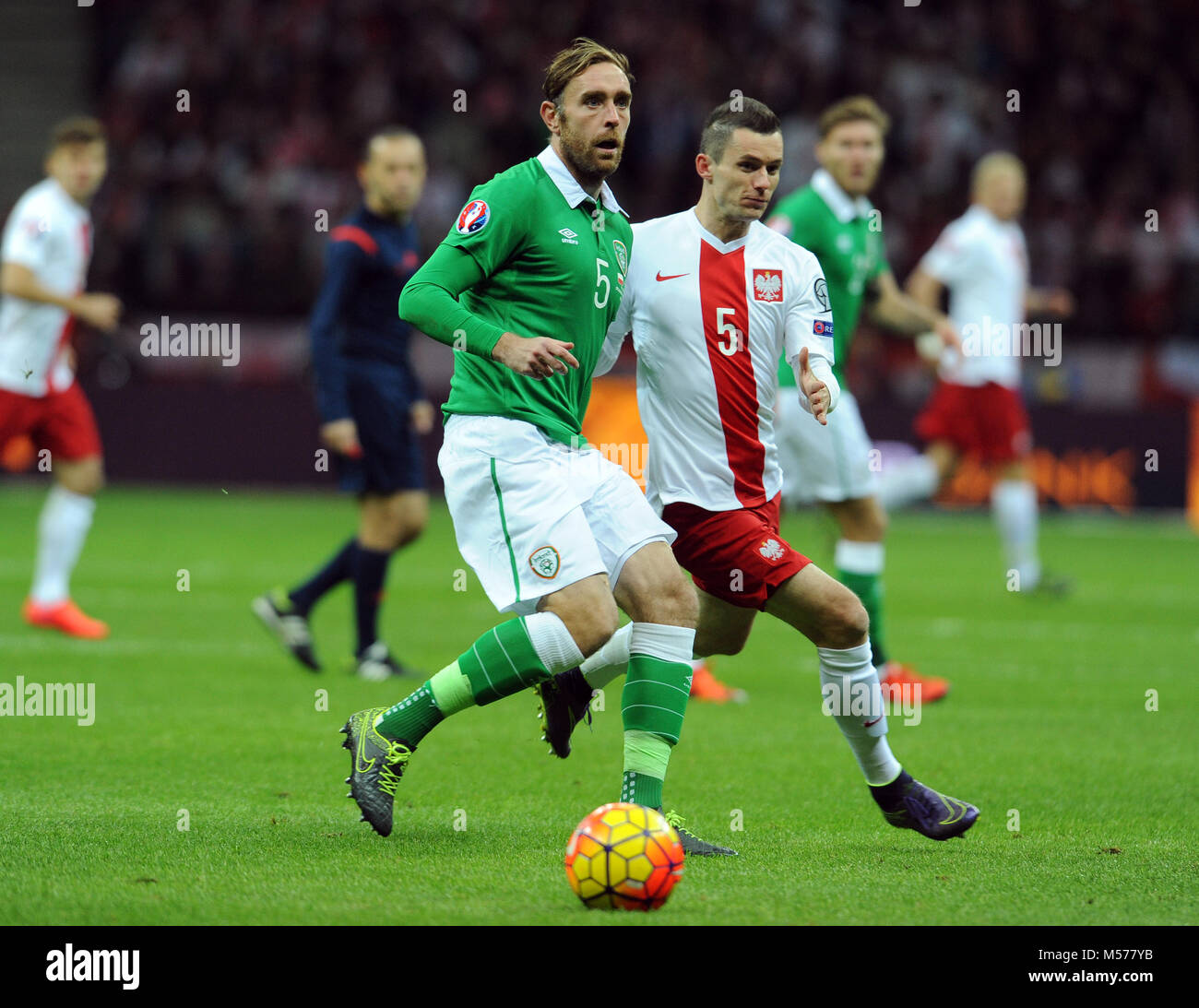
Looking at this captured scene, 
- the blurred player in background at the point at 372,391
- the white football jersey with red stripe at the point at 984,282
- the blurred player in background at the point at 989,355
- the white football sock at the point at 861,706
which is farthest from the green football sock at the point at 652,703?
the white football jersey with red stripe at the point at 984,282

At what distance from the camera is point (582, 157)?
4.91m

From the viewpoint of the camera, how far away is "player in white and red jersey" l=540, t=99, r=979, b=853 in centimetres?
510

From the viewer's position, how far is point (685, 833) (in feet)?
15.9

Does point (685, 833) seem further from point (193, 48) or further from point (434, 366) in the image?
point (193, 48)

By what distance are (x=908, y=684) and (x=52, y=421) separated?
4.99 meters

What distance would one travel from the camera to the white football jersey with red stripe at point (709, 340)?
521cm

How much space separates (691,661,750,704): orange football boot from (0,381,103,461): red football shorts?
12.8 feet

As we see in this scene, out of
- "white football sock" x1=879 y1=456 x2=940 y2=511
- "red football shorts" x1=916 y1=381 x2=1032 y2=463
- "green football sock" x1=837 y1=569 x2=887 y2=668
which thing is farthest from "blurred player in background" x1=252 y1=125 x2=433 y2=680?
"red football shorts" x1=916 y1=381 x2=1032 y2=463

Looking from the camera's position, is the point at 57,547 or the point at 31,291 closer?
the point at 31,291

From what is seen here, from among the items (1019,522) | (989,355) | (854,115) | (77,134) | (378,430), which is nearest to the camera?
(854,115)

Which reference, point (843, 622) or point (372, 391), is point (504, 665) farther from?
point (372, 391)

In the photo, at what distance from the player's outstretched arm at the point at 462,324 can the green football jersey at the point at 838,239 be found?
300 centimetres

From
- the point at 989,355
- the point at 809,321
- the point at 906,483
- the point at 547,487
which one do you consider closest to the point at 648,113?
the point at 989,355

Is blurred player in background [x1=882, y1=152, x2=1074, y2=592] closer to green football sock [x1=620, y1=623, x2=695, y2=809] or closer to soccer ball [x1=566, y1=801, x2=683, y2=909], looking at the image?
green football sock [x1=620, y1=623, x2=695, y2=809]
